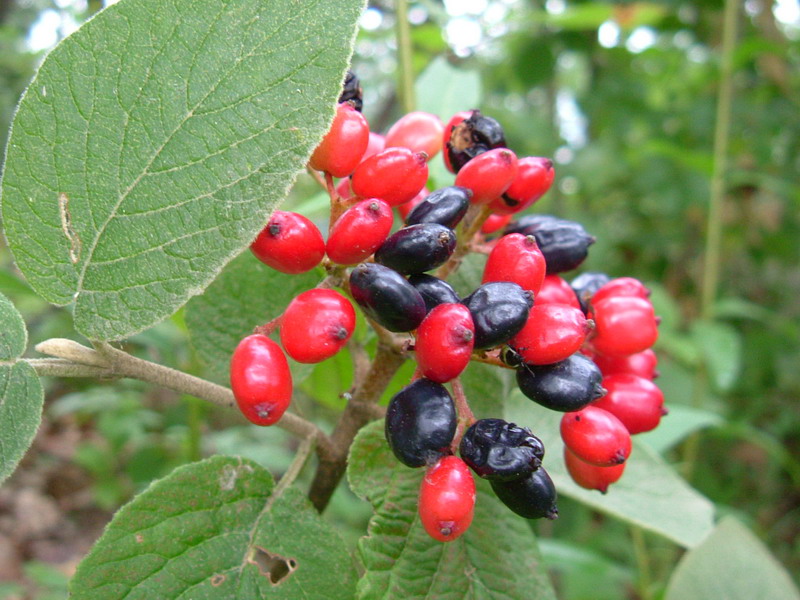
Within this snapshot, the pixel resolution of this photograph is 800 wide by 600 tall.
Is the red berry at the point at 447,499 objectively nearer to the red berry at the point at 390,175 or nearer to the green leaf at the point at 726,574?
the red berry at the point at 390,175

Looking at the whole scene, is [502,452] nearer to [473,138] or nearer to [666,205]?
[473,138]

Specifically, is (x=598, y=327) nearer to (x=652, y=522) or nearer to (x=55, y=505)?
(x=652, y=522)

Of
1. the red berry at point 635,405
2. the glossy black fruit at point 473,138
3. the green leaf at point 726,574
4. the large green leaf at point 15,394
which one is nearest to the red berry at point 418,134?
the glossy black fruit at point 473,138

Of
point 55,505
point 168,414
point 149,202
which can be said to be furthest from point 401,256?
point 55,505

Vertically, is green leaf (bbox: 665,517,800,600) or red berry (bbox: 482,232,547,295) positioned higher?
red berry (bbox: 482,232,547,295)

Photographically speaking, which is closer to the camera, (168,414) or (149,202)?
(149,202)

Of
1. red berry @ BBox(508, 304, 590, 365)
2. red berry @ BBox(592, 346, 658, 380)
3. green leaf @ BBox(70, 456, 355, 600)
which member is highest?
red berry @ BBox(592, 346, 658, 380)

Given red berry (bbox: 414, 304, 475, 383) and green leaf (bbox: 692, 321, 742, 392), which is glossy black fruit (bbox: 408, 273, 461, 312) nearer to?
red berry (bbox: 414, 304, 475, 383)

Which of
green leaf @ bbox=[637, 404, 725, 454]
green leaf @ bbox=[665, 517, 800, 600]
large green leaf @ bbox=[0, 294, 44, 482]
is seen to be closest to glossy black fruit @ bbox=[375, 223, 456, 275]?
large green leaf @ bbox=[0, 294, 44, 482]
